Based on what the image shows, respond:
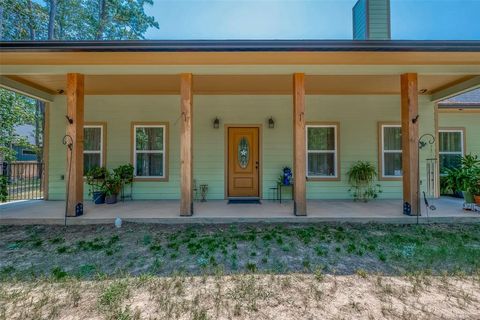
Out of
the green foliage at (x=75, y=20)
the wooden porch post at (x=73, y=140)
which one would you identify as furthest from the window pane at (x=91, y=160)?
the green foliage at (x=75, y=20)

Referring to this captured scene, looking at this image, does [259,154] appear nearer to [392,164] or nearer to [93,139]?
[392,164]

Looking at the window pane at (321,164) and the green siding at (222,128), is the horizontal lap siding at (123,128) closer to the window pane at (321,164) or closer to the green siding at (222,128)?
the green siding at (222,128)

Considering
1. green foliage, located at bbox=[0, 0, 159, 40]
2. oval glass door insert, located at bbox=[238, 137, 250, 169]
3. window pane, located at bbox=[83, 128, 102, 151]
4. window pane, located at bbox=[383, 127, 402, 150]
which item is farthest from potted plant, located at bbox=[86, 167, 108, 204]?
green foliage, located at bbox=[0, 0, 159, 40]

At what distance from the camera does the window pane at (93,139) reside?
7383mm

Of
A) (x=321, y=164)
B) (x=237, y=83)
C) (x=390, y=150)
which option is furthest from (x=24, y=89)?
(x=390, y=150)

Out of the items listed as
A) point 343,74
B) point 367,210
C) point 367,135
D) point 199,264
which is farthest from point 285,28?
point 199,264

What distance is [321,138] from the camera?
7445 mm

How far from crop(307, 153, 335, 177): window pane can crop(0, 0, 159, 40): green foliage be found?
13.2 m

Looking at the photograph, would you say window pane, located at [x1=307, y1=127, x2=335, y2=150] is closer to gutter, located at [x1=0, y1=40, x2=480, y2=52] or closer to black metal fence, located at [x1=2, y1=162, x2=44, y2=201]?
gutter, located at [x1=0, y1=40, x2=480, y2=52]

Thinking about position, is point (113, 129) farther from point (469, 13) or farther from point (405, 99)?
point (469, 13)

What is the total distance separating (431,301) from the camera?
2.38 m

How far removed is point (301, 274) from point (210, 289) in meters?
1.03

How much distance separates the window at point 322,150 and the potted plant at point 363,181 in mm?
519

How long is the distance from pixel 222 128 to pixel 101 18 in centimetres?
1176
